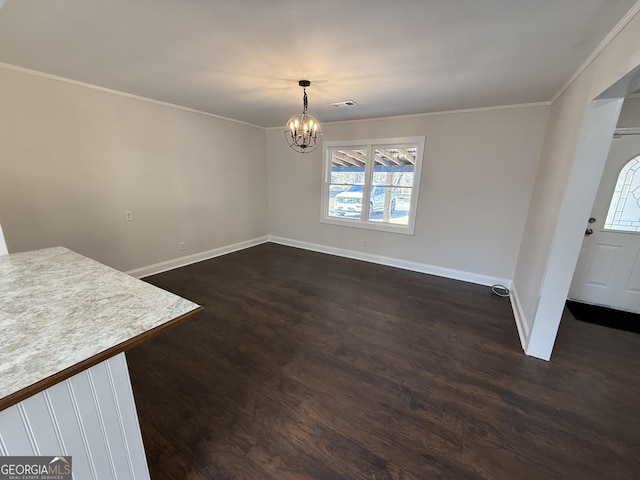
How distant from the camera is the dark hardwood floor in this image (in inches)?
55.6

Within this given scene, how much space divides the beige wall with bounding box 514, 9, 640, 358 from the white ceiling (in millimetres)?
168

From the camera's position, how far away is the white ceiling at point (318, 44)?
1498mm

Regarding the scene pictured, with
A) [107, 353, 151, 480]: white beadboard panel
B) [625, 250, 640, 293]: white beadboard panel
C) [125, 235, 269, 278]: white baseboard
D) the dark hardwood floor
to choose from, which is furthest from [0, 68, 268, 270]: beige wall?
[625, 250, 640, 293]: white beadboard panel

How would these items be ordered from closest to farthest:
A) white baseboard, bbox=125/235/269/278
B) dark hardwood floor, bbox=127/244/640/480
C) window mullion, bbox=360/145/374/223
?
1. dark hardwood floor, bbox=127/244/640/480
2. white baseboard, bbox=125/235/269/278
3. window mullion, bbox=360/145/374/223

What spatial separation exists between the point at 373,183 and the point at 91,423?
4227mm

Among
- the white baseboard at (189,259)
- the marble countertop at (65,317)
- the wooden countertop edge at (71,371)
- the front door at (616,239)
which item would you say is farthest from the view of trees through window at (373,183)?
the wooden countertop edge at (71,371)

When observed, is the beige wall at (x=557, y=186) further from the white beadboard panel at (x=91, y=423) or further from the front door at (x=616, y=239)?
the white beadboard panel at (x=91, y=423)

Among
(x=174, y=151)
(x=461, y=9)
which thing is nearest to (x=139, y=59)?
(x=174, y=151)

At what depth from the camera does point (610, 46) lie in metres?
1.66

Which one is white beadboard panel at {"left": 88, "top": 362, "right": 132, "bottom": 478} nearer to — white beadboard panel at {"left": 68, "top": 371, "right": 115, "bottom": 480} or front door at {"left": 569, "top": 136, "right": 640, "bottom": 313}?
white beadboard panel at {"left": 68, "top": 371, "right": 115, "bottom": 480}

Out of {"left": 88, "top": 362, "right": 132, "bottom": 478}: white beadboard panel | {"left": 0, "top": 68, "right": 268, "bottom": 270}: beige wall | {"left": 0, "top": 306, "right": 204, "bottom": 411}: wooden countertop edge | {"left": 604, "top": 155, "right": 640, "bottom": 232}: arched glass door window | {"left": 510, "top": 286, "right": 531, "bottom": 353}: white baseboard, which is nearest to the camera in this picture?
{"left": 0, "top": 306, "right": 204, "bottom": 411}: wooden countertop edge

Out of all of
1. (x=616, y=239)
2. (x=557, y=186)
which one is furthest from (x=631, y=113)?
(x=557, y=186)

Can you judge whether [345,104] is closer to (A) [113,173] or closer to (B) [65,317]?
(A) [113,173]

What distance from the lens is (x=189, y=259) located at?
429 centimetres
